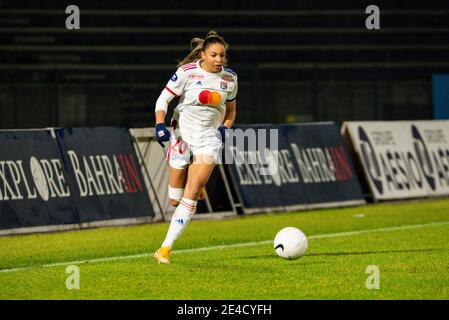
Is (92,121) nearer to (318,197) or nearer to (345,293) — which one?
(318,197)

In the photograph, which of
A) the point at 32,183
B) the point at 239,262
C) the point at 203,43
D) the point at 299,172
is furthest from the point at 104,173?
the point at 203,43

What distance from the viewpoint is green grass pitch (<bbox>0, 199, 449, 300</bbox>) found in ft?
34.3

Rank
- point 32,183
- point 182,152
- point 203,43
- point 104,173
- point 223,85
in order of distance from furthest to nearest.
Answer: point 104,173
point 32,183
point 223,85
point 182,152
point 203,43

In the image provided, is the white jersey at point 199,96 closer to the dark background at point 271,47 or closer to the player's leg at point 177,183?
the player's leg at point 177,183

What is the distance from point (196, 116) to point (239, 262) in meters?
1.68

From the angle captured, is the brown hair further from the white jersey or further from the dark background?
the dark background

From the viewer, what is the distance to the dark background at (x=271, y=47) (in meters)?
40.6

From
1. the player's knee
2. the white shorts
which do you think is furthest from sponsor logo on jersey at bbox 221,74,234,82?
the player's knee

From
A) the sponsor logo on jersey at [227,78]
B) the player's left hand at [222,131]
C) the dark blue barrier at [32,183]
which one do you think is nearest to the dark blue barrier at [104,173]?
the dark blue barrier at [32,183]

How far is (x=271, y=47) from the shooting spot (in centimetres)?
4638

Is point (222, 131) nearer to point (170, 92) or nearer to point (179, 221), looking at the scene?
point (170, 92)

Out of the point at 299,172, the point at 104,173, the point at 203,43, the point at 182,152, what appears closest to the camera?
the point at 203,43

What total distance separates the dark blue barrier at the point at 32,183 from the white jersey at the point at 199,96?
189 inches

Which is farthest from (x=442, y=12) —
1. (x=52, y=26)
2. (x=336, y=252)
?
(x=336, y=252)
